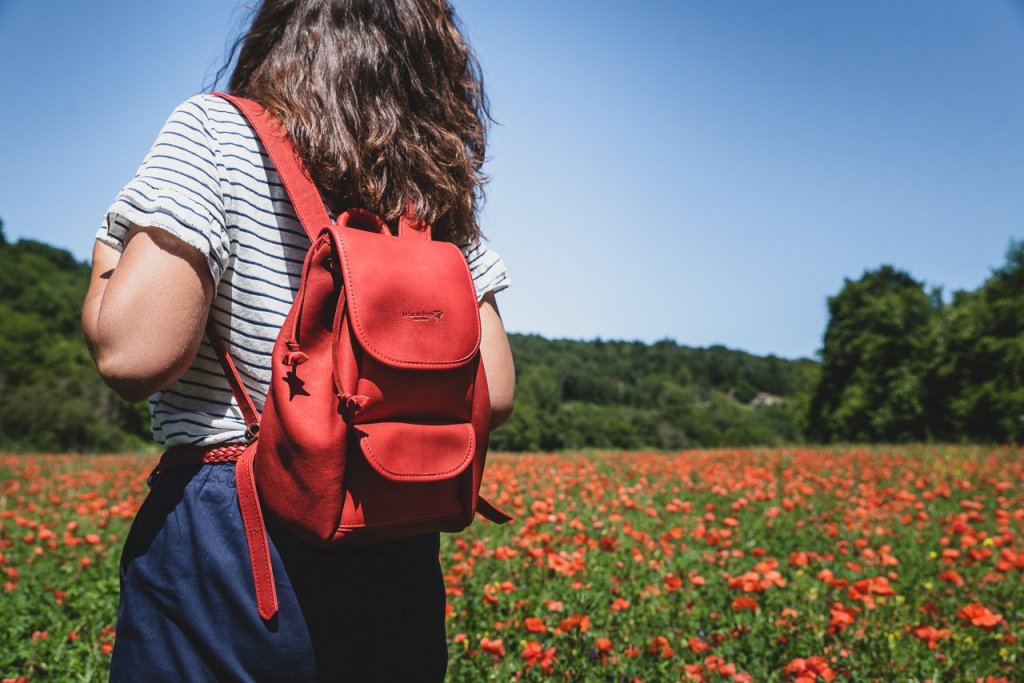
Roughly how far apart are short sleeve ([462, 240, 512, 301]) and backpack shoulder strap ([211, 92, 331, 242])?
348mm

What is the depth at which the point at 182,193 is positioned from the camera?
1028 millimetres

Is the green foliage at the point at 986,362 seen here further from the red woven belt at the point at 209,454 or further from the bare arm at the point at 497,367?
the red woven belt at the point at 209,454

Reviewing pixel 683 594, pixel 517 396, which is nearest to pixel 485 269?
pixel 683 594

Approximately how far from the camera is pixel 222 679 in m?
1.06

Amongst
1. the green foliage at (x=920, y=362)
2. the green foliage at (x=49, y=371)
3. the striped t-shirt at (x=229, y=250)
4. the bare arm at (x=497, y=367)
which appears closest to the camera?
the striped t-shirt at (x=229, y=250)

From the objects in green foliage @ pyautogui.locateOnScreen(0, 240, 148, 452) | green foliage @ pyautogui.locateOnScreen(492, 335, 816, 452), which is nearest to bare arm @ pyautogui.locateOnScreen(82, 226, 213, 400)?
green foliage @ pyautogui.locateOnScreen(492, 335, 816, 452)

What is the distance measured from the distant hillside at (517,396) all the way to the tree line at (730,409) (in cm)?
13

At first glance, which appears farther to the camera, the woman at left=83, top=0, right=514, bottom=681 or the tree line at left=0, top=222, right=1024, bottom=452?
the tree line at left=0, top=222, right=1024, bottom=452

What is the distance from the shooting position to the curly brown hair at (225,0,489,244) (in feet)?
3.91

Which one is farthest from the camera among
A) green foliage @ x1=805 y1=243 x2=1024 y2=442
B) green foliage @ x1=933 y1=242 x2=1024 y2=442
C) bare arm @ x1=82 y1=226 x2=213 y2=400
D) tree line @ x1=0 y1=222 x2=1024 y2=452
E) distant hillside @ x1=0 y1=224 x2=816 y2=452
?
distant hillside @ x1=0 y1=224 x2=816 y2=452

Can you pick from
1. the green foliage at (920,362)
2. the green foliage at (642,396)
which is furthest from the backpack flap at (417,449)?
the green foliage at (642,396)

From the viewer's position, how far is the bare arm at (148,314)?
3.17 ft

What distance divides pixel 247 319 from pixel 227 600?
0.44m

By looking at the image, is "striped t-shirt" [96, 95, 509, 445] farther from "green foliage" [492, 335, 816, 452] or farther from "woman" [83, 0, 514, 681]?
"green foliage" [492, 335, 816, 452]
